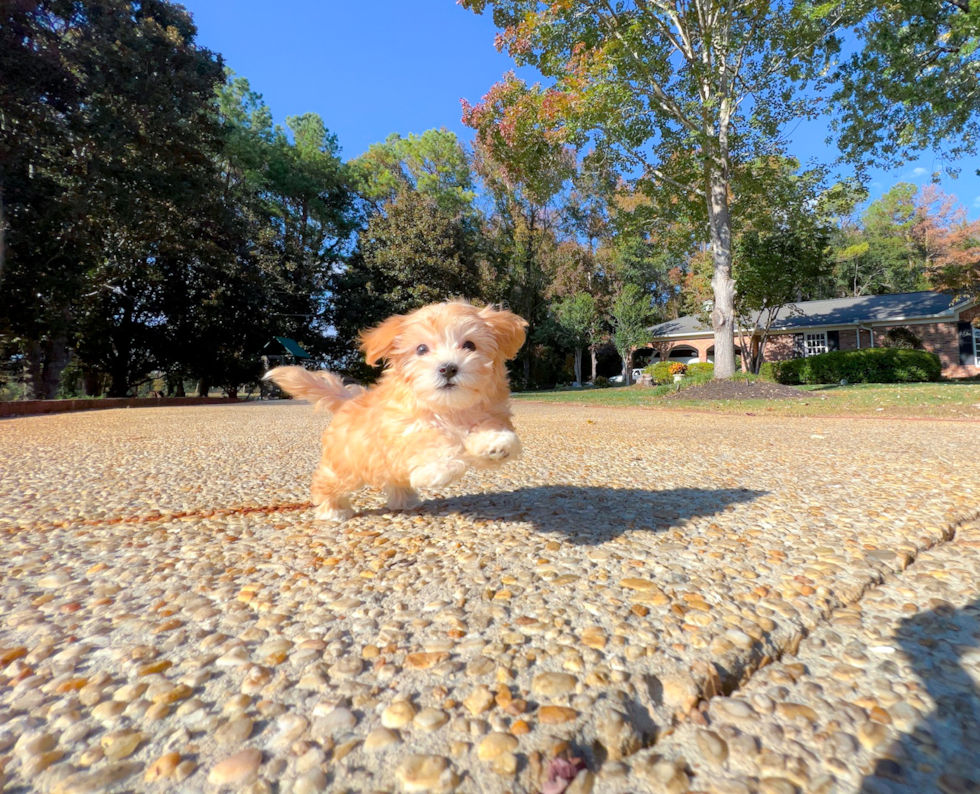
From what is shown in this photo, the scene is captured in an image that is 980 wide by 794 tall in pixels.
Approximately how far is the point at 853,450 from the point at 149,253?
22.9m

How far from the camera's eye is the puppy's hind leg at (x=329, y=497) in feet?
8.03

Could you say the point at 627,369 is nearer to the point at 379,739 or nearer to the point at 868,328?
the point at 868,328

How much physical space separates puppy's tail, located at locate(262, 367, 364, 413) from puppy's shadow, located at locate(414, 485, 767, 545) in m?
0.72

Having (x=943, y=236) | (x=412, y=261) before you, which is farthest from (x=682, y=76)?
→ (x=943, y=236)

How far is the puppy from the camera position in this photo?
2.05 m

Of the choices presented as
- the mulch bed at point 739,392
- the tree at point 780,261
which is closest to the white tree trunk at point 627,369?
the tree at point 780,261

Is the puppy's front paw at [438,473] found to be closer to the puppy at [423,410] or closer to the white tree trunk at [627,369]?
the puppy at [423,410]

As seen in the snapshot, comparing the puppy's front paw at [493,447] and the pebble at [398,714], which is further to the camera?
the puppy's front paw at [493,447]

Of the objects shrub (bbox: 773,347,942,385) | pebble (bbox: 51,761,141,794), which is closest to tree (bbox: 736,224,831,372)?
shrub (bbox: 773,347,942,385)

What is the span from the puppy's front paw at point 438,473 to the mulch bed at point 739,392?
1198 cm

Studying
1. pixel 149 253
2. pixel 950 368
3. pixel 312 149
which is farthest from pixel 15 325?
pixel 950 368

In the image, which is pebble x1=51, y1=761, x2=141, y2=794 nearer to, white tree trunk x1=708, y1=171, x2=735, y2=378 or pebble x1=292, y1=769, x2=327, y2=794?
pebble x1=292, y1=769, x2=327, y2=794

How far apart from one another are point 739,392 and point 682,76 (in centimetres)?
865

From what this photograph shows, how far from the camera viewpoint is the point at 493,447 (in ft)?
6.52
